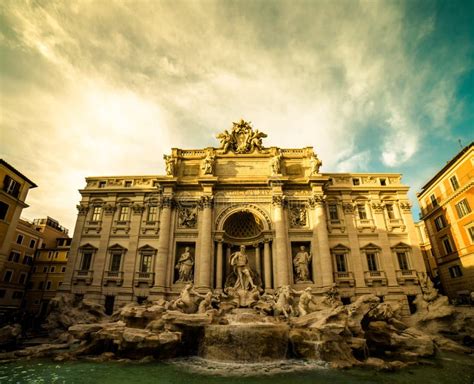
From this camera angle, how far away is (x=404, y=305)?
21.8 m

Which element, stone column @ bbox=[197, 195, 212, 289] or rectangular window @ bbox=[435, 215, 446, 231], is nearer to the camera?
stone column @ bbox=[197, 195, 212, 289]

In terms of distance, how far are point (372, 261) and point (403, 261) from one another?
9.35ft

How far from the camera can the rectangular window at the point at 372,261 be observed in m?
23.6

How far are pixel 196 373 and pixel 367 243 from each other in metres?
19.4

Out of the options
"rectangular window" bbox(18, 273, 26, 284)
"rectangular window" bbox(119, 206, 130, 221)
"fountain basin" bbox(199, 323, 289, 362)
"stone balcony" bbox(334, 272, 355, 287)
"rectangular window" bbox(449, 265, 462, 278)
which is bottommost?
"fountain basin" bbox(199, 323, 289, 362)

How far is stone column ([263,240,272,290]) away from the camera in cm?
2233

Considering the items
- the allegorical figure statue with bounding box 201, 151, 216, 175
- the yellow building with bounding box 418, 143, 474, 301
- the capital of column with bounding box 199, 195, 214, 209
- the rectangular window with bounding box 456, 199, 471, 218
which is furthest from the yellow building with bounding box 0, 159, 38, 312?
the rectangular window with bounding box 456, 199, 471, 218

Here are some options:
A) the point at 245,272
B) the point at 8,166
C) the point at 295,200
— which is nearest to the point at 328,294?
the point at 245,272

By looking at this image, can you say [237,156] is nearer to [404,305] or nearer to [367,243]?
[367,243]

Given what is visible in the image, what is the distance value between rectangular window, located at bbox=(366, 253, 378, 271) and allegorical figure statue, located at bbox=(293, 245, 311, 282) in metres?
5.72

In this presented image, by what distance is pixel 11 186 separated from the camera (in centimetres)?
2414

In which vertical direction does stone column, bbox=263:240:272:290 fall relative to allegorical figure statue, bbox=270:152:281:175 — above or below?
below

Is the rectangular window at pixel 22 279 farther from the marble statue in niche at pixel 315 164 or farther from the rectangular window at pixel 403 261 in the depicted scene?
the rectangular window at pixel 403 261

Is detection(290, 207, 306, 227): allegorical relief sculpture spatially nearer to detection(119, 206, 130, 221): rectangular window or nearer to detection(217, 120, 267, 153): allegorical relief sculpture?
detection(217, 120, 267, 153): allegorical relief sculpture
